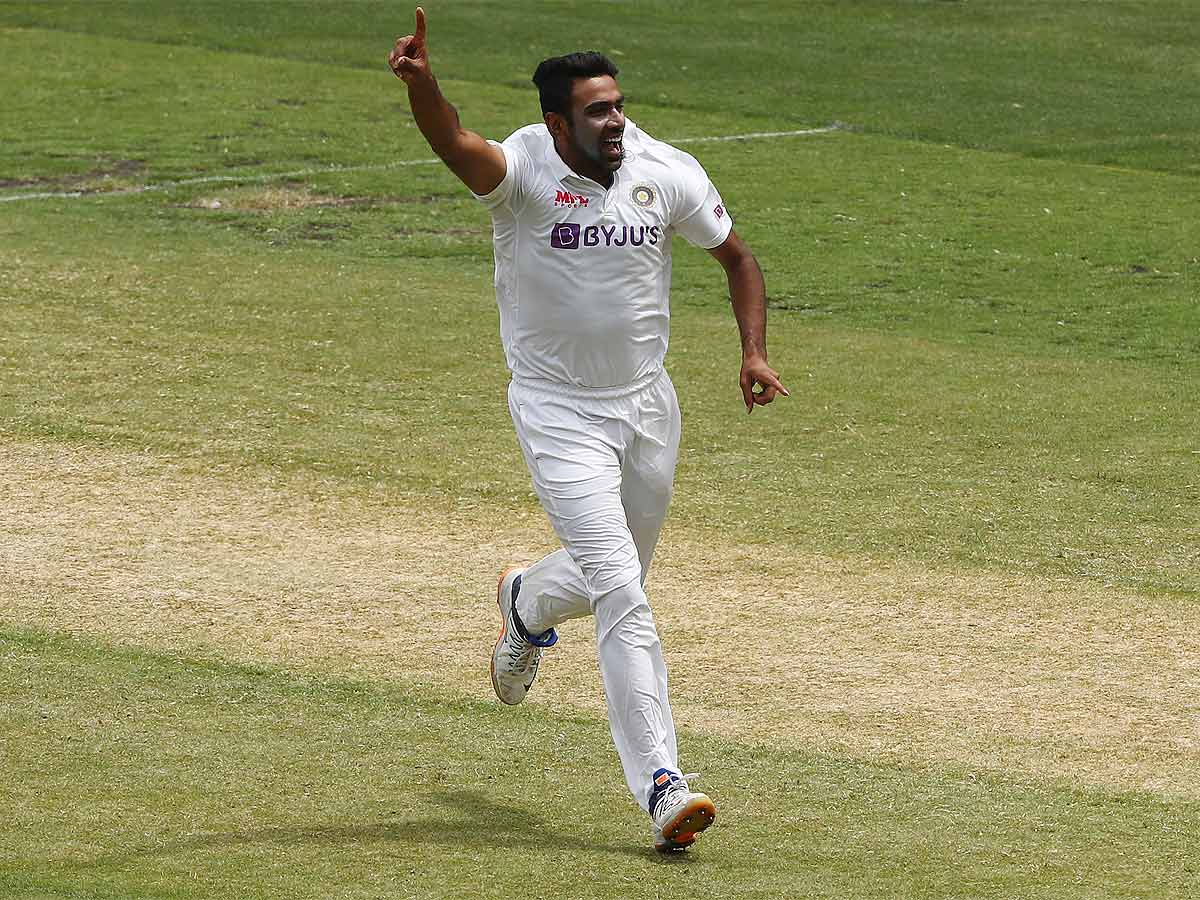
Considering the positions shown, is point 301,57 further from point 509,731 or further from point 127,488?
point 509,731

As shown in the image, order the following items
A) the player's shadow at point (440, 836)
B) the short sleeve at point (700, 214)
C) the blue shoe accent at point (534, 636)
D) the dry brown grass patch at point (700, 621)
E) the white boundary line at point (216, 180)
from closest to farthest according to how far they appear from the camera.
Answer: the player's shadow at point (440, 836) < the short sleeve at point (700, 214) < the blue shoe accent at point (534, 636) < the dry brown grass patch at point (700, 621) < the white boundary line at point (216, 180)

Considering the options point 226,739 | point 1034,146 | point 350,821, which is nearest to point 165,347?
point 226,739

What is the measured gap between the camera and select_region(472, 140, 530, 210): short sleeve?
6.58 metres

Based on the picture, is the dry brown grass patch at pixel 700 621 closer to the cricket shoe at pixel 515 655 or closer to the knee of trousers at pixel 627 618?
the cricket shoe at pixel 515 655

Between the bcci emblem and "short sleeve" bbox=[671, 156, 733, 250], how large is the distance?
0.46 ft

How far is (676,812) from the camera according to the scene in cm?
603

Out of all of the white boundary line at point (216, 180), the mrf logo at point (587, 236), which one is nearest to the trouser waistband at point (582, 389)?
the mrf logo at point (587, 236)

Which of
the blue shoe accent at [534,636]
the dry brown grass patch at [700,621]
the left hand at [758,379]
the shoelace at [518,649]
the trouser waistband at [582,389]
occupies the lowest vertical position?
the dry brown grass patch at [700,621]

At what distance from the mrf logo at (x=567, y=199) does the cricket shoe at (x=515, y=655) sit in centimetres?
156

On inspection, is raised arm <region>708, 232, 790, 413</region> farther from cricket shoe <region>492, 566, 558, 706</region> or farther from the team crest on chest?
cricket shoe <region>492, 566, 558, 706</region>

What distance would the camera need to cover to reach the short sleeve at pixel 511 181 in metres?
6.58

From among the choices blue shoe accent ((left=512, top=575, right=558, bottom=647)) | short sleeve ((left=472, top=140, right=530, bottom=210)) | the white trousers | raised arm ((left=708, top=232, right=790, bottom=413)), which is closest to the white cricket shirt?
short sleeve ((left=472, top=140, right=530, bottom=210))

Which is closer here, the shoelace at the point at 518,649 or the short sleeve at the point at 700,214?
the short sleeve at the point at 700,214

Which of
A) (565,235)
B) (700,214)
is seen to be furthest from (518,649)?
(700,214)
